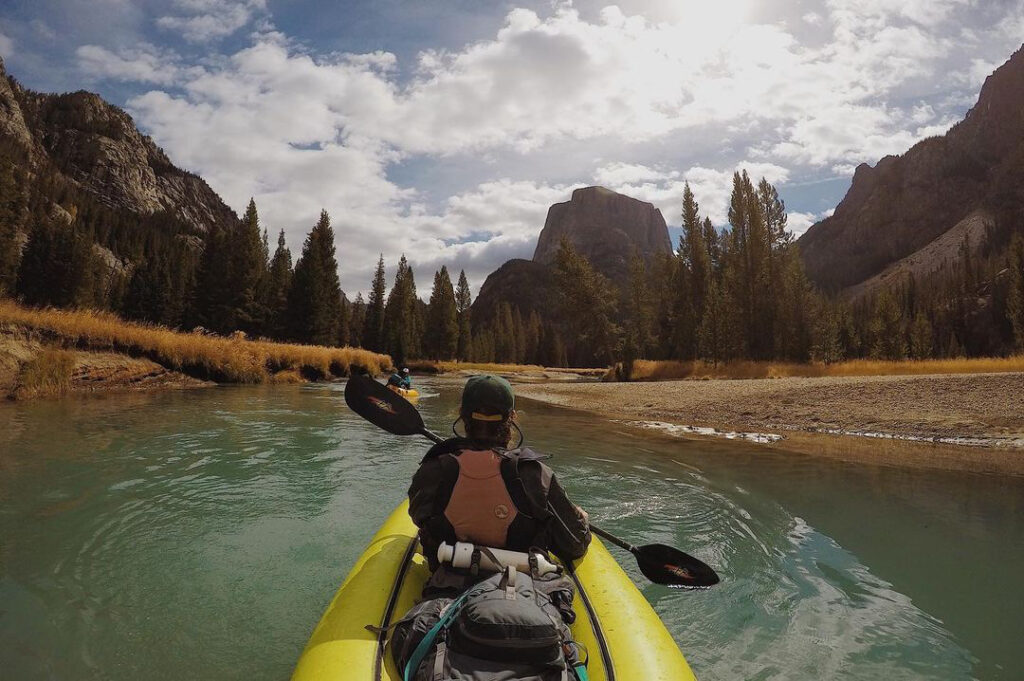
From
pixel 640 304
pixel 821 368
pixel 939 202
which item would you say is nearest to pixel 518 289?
pixel 640 304

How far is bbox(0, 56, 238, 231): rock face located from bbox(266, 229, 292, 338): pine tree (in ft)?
338

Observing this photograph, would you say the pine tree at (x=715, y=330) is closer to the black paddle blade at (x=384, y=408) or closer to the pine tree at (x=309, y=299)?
the black paddle blade at (x=384, y=408)

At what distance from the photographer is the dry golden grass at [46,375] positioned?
11391 mm

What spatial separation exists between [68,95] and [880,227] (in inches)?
9777

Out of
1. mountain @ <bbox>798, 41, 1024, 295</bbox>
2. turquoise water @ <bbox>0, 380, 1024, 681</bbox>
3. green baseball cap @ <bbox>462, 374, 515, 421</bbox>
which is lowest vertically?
turquoise water @ <bbox>0, 380, 1024, 681</bbox>

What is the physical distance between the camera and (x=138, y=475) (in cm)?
661

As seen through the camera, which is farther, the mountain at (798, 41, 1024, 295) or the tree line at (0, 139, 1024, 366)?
the mountain at (798, 41, 1024, 295)

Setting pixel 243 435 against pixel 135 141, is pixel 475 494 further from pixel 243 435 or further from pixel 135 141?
pixel 135 141

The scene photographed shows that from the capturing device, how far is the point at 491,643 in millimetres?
1698

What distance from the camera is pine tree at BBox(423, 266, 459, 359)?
2504 inches

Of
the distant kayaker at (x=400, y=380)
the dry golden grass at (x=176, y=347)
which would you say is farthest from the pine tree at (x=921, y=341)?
the dry golden grass at (x=176, y=347)

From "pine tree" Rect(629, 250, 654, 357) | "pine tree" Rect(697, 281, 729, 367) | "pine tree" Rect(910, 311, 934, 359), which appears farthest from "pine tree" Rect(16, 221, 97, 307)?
"pine tree" Rect(910, 311, 934, 359)

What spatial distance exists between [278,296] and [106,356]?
3456cm

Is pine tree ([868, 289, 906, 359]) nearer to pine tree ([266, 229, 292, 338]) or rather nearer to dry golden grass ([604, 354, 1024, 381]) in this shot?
dry golden grass ([604, 354, 1024, 381])
